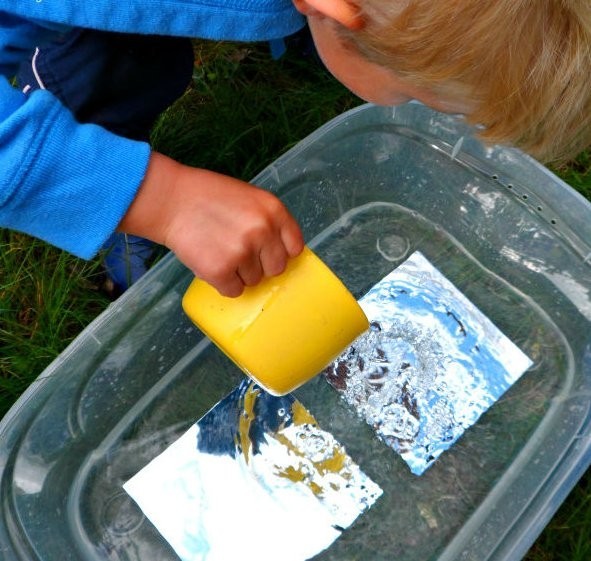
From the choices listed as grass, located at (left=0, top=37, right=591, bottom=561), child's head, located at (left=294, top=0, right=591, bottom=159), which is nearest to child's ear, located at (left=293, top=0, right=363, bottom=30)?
child's head, located at (left=294, top=0, right=591, bottom=159)

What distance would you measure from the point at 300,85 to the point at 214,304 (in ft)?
1.68

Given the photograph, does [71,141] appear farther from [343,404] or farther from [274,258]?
[343,404]

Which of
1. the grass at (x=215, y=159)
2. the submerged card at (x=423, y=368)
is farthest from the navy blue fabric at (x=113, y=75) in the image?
the submerged card at (x=423, y=368)

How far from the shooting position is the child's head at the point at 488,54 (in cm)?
48

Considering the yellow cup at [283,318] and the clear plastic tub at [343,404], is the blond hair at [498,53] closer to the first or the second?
the yellow cup at [283,318]

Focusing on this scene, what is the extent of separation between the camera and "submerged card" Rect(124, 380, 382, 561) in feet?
2.93

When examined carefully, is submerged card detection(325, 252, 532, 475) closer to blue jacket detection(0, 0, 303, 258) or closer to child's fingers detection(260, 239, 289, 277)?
child's fingers detection(260, 239, 289, 277)

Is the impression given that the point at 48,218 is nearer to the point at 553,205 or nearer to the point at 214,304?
the point at 214,304

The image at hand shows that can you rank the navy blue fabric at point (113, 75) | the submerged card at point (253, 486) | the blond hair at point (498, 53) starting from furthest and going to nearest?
the submerged card at point (253, 486), the navy blue fabric at point (113, 75), the blond hair at point (498, 53)

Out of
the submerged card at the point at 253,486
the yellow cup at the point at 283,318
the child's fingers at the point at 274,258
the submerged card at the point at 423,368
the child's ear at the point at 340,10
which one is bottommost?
the submerged card at the point at 253,486

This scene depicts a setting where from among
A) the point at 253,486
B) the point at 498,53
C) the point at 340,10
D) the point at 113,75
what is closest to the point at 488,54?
the point at 498,53

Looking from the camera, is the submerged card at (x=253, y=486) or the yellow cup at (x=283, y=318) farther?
the submerged card at (x=253, y=486)

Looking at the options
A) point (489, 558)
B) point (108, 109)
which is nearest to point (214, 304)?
point (108, 109)

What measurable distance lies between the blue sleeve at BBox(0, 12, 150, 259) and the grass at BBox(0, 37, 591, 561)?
1.07 ft
